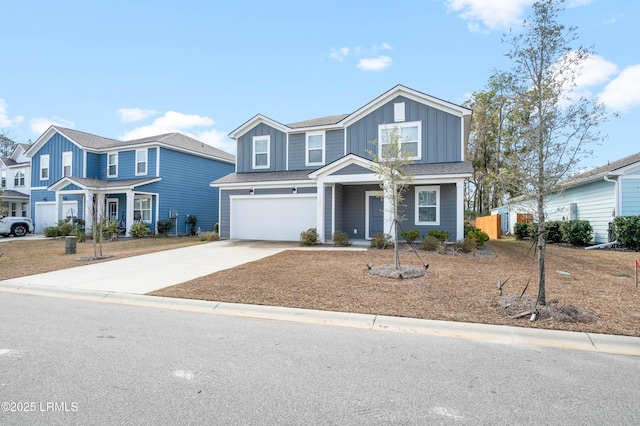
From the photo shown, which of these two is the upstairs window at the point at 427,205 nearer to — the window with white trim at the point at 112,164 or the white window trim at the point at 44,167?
the window with white trim at the point at 112,164

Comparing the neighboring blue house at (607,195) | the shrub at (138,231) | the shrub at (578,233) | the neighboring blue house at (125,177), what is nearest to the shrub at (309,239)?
the neighboring blue house at (607,195)

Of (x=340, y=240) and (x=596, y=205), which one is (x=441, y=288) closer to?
(x=340, y=240)

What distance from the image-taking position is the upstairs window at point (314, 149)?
17.8 metres

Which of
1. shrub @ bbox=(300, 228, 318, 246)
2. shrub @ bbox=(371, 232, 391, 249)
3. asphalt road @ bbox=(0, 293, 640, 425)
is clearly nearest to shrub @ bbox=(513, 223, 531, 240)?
shrub @ bbox=(371, 232, 391, 249)

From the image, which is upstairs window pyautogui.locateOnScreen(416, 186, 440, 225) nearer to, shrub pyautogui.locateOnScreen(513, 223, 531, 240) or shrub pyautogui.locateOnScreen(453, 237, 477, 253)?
shrub pyautogui.locateOnScreen(453, 237, 477, 253)

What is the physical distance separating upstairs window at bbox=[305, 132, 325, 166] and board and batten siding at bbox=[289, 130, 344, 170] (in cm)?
17

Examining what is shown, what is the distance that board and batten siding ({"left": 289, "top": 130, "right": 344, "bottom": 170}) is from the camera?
57.2ft

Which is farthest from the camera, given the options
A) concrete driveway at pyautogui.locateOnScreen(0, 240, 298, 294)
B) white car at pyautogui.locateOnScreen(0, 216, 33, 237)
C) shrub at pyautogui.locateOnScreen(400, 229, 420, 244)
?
white car at pyautogui.locateOnScreen(0, 216, 33, 237)

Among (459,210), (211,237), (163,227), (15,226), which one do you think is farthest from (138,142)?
(459,210)

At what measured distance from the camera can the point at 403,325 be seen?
5332mm

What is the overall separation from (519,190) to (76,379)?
6.74 meters

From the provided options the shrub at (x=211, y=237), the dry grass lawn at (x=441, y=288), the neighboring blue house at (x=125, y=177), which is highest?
the neighboring blue house at (x=125, y=177)

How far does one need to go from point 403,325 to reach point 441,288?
2.31 m

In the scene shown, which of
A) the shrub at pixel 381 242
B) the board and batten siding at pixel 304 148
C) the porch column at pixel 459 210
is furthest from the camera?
the board and batten siding at pixel 304 148
